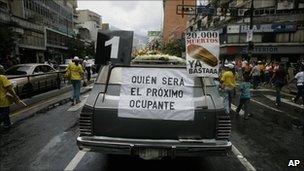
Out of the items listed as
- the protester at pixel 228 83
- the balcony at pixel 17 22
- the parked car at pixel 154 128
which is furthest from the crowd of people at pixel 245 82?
the balcony at pixel 17 22

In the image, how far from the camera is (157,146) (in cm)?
498

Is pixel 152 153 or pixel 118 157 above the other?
pixel 152 153

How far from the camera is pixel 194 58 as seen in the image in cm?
588

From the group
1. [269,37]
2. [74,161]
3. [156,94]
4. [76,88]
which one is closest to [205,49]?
[156,94]

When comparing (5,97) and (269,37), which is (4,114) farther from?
(269,37)

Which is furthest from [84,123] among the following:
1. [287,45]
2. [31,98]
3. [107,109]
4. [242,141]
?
[287,45]

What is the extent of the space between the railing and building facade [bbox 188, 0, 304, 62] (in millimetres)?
29022

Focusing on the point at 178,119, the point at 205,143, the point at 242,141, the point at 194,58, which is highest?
the point at 194,58

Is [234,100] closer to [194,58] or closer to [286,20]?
[194,58]

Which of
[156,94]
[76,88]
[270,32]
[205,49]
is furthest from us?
[270,32]

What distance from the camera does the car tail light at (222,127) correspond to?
17.1 feet

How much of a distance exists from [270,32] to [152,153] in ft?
154

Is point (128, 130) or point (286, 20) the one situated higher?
point (286, 20)

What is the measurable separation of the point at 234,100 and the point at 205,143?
Result: 1078cm
